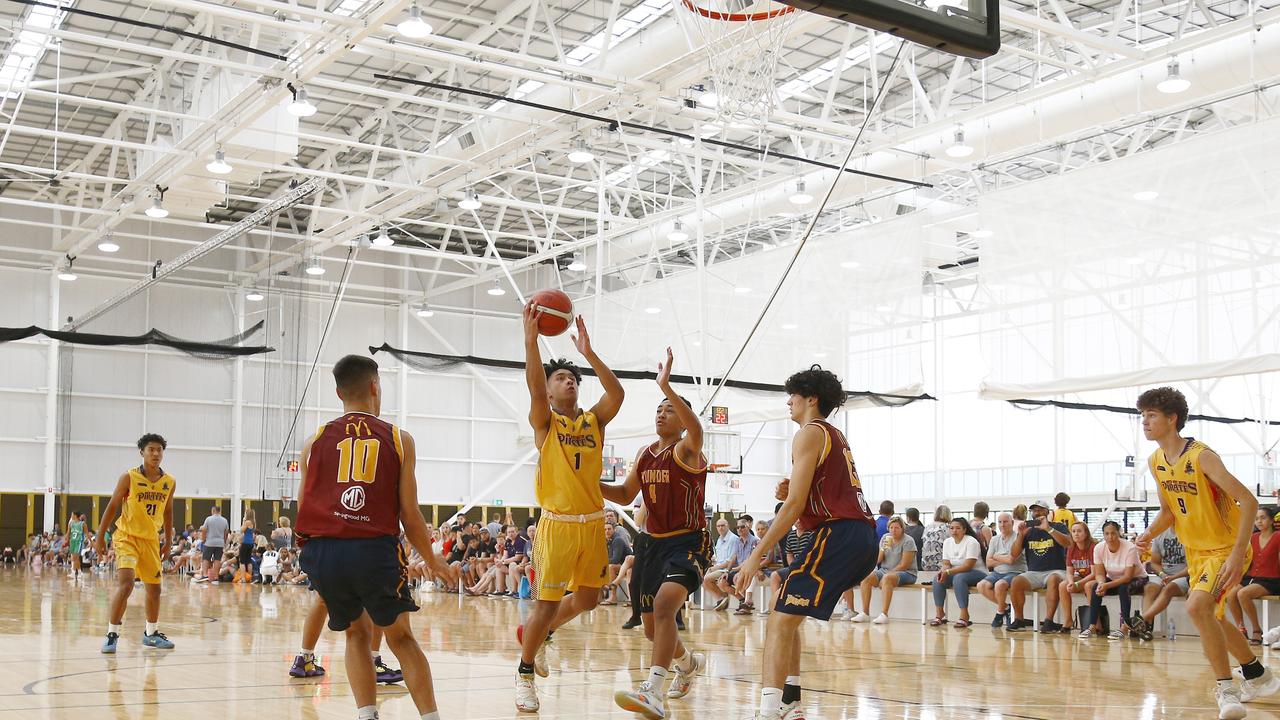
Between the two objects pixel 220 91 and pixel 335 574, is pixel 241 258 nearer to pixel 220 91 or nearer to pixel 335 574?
pixel 220 91

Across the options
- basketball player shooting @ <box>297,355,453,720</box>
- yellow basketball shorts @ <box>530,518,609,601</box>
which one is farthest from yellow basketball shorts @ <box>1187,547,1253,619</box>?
basketball player shooting @ <box>297,355,453,720</box>

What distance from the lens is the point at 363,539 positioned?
452 cm

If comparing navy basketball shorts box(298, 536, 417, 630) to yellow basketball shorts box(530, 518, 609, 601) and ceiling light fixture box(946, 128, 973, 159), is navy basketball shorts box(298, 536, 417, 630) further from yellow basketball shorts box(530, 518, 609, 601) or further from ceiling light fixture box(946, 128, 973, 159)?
ceiling light fixture box(946, 128, 973, 159)

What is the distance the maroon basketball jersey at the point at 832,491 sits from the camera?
16.8 feet

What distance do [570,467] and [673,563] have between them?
763 mm

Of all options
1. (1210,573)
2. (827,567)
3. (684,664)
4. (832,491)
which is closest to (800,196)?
(684,664)

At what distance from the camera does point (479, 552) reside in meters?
19.8

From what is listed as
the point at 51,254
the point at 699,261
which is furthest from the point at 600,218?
the point at 51,254

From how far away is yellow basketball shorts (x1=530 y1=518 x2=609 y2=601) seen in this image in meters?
5.80

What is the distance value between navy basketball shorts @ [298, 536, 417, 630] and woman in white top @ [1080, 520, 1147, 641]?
8988 millimetres

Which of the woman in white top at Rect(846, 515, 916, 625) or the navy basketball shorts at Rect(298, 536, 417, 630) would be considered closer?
the navy basketball shorts at Rect(298, 536, 417, 630)

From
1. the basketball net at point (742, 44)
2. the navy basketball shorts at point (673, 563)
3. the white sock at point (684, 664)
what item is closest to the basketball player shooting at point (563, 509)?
A: the navy basketball shorts at point (673, 563)

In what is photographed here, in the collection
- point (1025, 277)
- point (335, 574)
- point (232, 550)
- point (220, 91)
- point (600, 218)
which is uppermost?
point (220, 91)

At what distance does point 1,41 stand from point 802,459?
1778 cm
